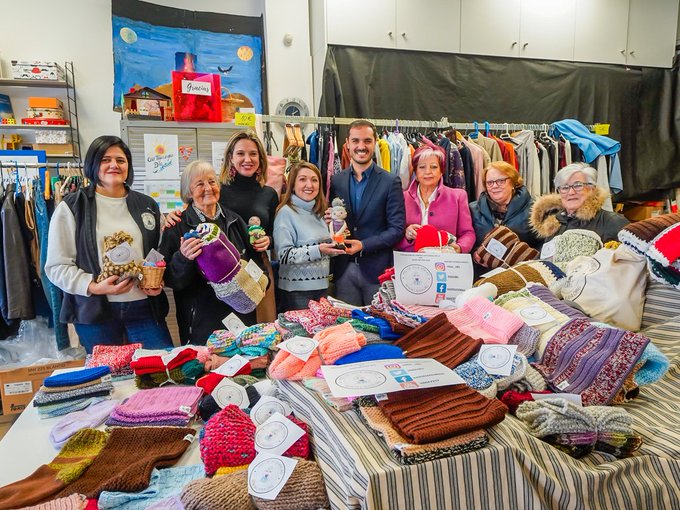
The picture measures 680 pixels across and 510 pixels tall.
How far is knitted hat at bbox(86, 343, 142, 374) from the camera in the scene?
146 centimetres

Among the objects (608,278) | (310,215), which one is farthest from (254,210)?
(608,278)

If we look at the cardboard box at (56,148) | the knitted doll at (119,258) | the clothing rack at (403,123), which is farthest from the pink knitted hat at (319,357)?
the cardboard box at (56,148)

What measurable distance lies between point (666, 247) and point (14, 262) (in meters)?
3.36

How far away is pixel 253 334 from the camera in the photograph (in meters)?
1.47

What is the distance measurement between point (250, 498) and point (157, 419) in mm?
453

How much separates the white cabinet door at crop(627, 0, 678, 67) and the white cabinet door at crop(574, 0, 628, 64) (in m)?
0.11

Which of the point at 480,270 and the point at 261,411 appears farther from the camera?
the point at 480,270

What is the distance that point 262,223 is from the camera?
7.91ft

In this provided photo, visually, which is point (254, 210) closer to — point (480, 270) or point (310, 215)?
point (310, 215)

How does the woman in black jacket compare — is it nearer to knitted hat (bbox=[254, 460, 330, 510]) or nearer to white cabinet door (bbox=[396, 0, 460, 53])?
knitted hat (bbox=[254, 460, 330, 510])

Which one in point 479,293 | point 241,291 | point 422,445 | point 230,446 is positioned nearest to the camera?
point 422,445

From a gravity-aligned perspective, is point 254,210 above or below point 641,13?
below

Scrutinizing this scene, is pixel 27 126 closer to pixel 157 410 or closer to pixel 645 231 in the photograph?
pixel 157 410

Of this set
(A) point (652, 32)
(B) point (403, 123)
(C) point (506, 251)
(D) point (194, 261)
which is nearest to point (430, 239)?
(C) point (506, 251)
